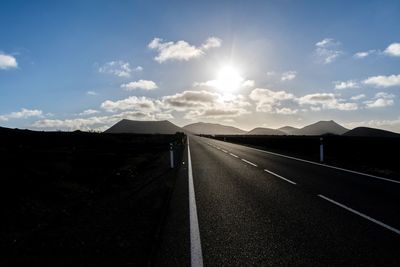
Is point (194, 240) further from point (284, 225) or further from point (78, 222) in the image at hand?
point (78, 222)

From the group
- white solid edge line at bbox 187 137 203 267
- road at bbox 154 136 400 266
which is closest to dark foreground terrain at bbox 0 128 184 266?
road at bbox 154 136 400 266

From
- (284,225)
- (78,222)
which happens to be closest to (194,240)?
(284,225)

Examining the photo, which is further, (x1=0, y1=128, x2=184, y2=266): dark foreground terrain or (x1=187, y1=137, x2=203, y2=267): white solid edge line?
(x1=0, y1=128, x2=184, y2=266): dark foreground terrain

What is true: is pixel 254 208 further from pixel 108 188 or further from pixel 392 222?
pixel 108 188

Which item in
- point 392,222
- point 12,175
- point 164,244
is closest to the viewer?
point 164,244

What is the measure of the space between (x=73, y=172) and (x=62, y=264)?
1324 centimetres

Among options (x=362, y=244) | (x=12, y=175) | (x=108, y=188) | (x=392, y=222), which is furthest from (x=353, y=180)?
(x=12, y=175)

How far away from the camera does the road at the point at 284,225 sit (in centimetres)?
426

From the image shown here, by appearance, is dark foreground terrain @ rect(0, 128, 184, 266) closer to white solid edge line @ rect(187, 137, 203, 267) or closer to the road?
the road

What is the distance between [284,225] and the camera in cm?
570

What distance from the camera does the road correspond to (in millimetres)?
4258

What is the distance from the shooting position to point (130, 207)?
7.53 meters

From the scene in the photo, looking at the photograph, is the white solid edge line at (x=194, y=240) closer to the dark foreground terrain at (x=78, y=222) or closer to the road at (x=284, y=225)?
the road at (x=284, y=225)

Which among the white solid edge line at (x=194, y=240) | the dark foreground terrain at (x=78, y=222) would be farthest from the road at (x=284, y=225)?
the dark foreground terrain at (x=78, y=222)
